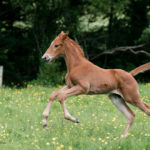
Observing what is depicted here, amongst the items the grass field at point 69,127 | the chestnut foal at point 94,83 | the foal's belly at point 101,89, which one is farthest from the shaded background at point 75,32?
the foal's belly at point 101,89

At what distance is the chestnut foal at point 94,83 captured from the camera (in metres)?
7.52

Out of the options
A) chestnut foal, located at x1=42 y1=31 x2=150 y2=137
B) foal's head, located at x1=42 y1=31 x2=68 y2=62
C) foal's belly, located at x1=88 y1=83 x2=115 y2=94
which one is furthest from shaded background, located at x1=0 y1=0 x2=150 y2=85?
foal's belly, located at x1=88 y1=83 x2=115 y2=94

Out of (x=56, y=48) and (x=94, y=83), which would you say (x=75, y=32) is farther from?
(x=94, y=83)

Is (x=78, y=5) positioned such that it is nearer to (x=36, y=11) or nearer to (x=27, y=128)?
(x=36, y=11)

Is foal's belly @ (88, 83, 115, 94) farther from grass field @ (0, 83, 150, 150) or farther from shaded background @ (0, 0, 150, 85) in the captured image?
shaded background @ (0, 0, 150, 85)

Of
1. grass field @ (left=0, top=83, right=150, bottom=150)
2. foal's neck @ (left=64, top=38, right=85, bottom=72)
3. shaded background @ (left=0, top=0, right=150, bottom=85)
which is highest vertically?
foal's neck @ (left=64, top=38, right=85, bottom=72)

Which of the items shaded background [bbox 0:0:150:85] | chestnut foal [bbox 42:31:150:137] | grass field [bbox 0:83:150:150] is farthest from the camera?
shaded background [bbox 0:0:150:85]

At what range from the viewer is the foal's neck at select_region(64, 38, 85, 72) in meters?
7.93

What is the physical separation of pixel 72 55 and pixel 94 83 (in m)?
0.85

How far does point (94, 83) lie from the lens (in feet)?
25.2

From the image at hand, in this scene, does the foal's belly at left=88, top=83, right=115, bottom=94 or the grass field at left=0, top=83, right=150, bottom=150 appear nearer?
the grass field at left=0, top=83, right=150, bottom=150

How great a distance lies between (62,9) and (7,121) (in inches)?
536

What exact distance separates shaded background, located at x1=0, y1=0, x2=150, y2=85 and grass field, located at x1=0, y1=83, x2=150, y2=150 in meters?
9.65

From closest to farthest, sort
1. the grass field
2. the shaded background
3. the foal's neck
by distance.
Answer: the grass field
the foal's neck
the shaded background
